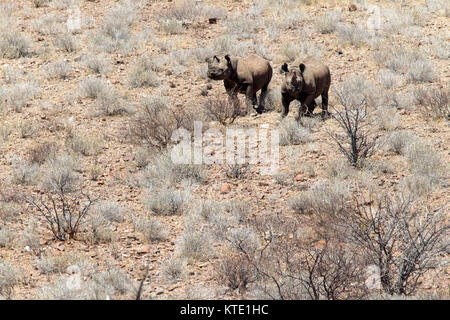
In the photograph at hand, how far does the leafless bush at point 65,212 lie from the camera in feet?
33.8

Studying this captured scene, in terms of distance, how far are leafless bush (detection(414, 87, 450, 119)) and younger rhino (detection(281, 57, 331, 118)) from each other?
6.45 feet

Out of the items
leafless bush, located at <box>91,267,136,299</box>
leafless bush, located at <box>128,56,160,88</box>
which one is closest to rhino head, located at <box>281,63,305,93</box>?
leafless bush, located at <box>128,56,160,88</box>

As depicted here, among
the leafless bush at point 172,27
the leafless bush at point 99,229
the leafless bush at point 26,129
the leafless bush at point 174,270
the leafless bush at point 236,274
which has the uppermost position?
the leafless bush at point 236,274

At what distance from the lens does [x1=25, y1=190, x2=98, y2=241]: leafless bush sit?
33.8ft

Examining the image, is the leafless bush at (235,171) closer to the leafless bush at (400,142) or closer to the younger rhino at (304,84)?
the younger rhino at (304,84)

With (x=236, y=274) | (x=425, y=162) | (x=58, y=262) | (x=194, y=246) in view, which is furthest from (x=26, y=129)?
(x=425, y=162)

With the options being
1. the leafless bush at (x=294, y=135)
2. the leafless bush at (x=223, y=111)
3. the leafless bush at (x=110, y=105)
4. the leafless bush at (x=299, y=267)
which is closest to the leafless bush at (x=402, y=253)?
the leafless bush at (x=299, y=267)

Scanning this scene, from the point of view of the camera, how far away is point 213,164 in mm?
12867

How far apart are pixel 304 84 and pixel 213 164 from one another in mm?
2657

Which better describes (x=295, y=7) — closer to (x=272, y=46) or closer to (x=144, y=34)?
(x=272, y=46)

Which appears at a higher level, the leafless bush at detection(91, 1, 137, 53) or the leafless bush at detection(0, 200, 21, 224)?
the leafless bush at detection(0, 200, 21, 224)

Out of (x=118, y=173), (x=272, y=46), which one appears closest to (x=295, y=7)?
(x=272, y=46)

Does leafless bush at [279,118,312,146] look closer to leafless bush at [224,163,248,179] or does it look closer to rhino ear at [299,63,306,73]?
rhino ear at [299,63,306,73]

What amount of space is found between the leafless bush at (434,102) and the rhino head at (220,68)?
4.00 meters
